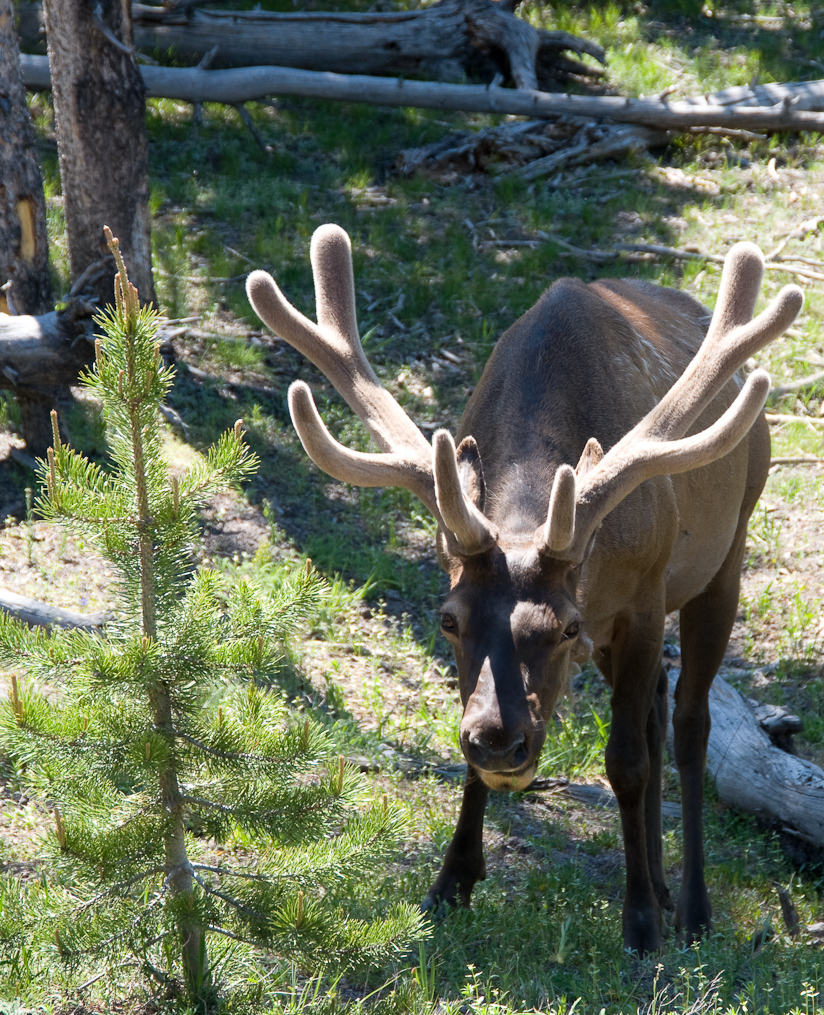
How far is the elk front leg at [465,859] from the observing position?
4.60m

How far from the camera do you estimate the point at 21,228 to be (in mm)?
6832

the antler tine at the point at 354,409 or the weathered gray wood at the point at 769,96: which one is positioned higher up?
the weathered gray wood at the point at 769,96

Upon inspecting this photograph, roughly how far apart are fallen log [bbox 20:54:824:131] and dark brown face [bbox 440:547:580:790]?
824 cm

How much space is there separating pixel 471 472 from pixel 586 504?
0.41 m

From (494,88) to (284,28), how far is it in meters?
2.23

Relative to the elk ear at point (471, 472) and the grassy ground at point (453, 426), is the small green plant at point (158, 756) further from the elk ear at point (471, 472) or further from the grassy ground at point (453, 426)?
the elk ear at point (471, 472)

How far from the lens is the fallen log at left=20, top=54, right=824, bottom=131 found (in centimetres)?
1062

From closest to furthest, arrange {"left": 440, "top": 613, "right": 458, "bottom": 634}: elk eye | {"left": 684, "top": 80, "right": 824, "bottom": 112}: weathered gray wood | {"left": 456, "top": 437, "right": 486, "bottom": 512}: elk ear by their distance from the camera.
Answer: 1. {"left": 440, "top": 613, "right": 458, "bottom": 634}: elk eye
2. {"left": 456, "top": 437, "right": 486, "bottom": 512}: elk ear
3. {"left": 684, "top": 80, "right": 824, "bottom": 112}: weathered gray wood


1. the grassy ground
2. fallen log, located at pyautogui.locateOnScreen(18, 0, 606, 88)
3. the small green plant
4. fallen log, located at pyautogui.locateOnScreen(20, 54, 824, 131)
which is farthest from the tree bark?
fallen log, located at pyautogui.locateOnScreen(18, 0, 606, 88)

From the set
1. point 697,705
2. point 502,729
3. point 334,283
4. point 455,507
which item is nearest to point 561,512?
point 455,507

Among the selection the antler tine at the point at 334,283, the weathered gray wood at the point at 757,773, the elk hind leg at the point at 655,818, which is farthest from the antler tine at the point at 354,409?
the weathered gray wood at the point at 757,773

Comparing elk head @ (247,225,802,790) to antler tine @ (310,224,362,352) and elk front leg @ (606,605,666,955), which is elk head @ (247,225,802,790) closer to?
antler tine @ (310,224,362,352)

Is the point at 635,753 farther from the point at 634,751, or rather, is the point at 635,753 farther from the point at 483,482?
the point at 483,482

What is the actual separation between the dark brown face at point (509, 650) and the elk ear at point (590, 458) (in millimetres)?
413
